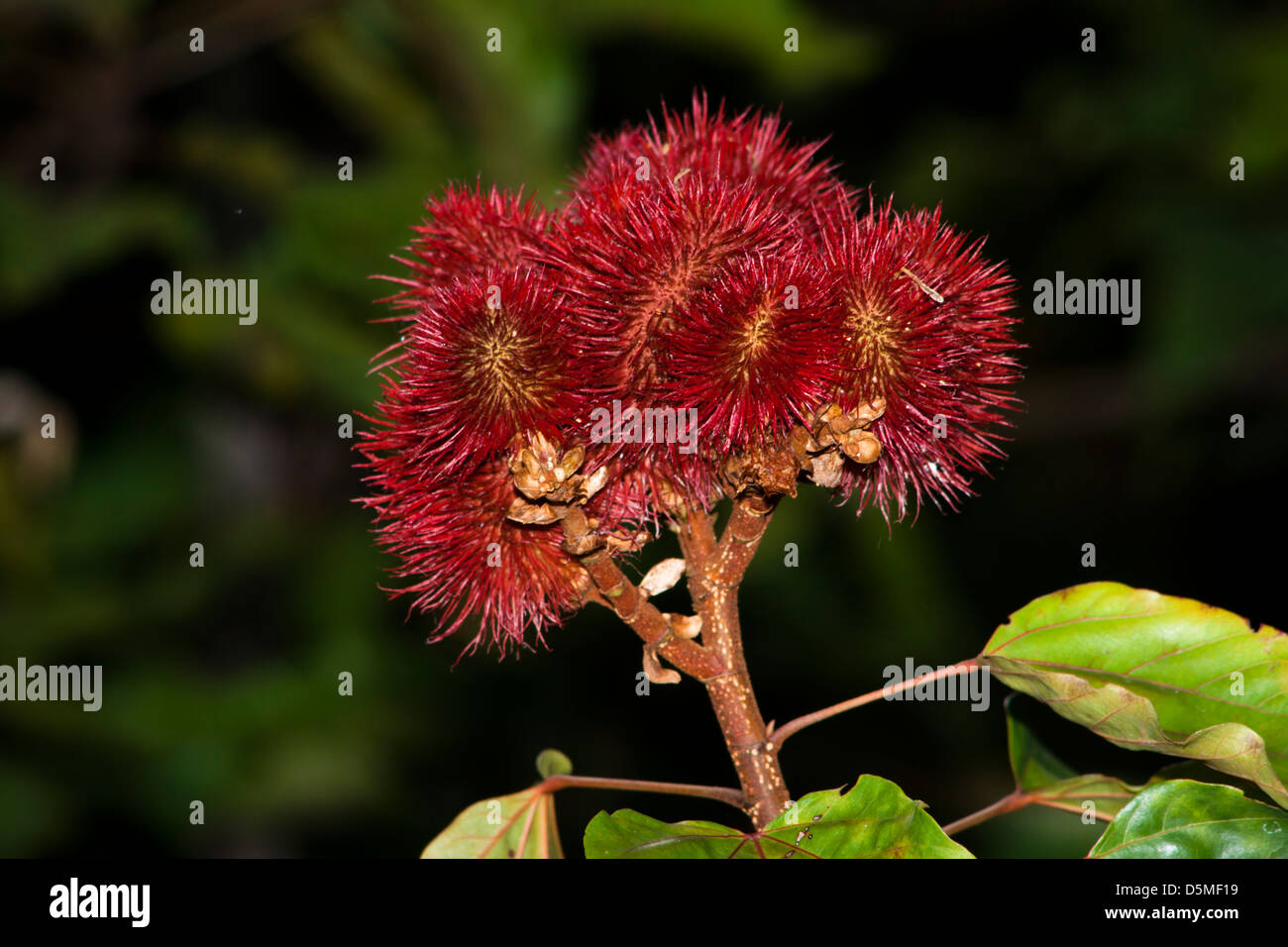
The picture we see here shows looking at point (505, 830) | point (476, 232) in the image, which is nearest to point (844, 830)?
point (505, 830)

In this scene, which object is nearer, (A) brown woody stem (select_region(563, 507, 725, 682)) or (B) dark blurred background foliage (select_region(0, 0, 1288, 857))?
(A) brown woody stem (select_region(563, 507, 725, 682))

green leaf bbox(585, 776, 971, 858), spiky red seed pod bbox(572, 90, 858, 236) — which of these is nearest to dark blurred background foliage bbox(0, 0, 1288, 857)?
spiky red seed pod bbox(572, 90, 858, 236)

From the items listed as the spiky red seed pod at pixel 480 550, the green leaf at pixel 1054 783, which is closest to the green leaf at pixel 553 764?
the spiky red seed pod at pixel 480 550

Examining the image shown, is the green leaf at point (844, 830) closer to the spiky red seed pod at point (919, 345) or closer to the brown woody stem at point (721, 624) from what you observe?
the brown woody stem at point (721, 624)

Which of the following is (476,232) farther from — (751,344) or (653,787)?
(653,787)

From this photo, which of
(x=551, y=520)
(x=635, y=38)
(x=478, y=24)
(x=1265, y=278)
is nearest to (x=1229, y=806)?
(x=551, y=520)

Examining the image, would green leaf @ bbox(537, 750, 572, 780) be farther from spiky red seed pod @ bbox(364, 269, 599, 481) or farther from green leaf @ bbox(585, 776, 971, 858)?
spiky red seed pod @ bbox(364, 269, 599, 481)

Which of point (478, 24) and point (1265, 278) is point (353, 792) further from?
point (1265, 278)
